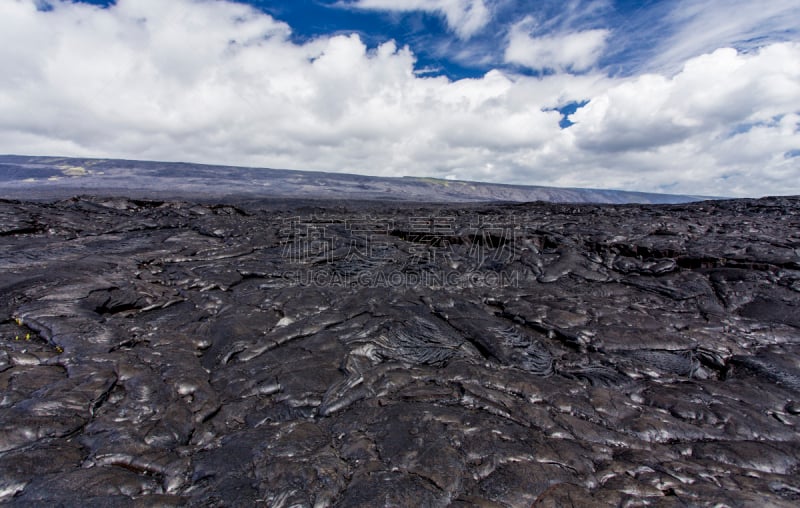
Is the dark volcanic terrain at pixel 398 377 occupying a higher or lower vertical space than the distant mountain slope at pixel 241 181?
lower

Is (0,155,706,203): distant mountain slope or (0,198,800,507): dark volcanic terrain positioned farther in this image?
(0,155,706,203): distant mountain slope

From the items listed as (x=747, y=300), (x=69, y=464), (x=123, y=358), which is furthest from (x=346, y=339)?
(x=747, y=300)

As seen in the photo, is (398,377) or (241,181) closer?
(398,377)

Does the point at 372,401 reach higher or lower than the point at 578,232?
lower

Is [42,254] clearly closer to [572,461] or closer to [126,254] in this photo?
[126,254]

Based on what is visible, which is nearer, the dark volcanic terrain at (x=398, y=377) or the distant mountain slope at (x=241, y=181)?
the dark volcanic terrain at (x=398, y=377)
